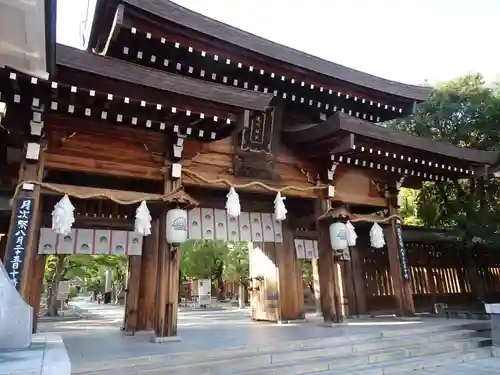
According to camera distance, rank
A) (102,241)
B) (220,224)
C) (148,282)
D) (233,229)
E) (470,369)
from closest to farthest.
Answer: (470,369) → (102,241) → (148,282) → (220,224) → (233,229)

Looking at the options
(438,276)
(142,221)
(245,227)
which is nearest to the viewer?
A: (142,221)

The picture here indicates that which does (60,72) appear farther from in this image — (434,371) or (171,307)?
(434,371)

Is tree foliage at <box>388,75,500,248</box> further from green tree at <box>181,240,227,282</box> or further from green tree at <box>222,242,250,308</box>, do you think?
green tree at <box>181,240,227,282</box>

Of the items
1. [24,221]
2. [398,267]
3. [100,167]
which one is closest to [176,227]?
[100,167]

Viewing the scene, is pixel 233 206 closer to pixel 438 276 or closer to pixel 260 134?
pixel 260 134

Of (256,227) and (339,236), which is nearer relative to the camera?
(339,236)

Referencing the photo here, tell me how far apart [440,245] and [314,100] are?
620 cm

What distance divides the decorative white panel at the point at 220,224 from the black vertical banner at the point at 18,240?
3771 mm

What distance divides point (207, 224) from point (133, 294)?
209cm

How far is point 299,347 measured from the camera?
5.49m

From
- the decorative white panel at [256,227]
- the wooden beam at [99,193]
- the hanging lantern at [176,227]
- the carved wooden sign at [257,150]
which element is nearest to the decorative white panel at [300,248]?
the decorative white panel at [256,227]

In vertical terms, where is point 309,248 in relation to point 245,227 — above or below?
below

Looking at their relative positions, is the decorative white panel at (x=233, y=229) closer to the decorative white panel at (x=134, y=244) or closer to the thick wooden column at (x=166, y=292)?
the decorative white panel at (x=134, y=244)

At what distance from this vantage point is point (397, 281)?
8578 millimetres
